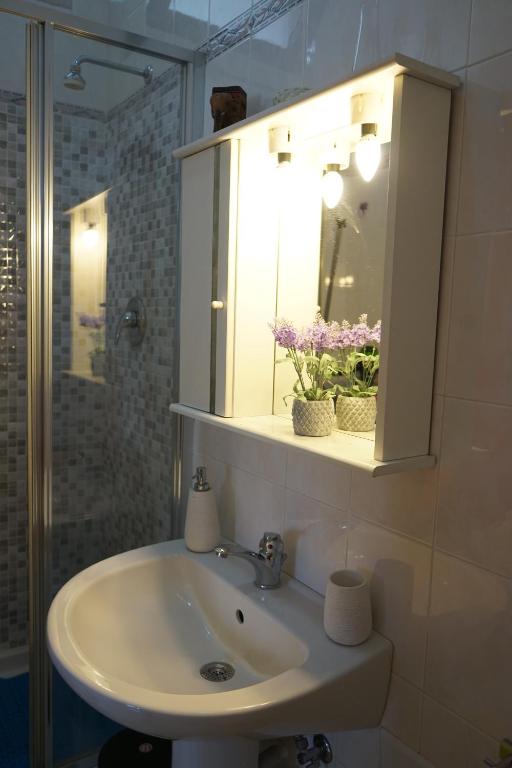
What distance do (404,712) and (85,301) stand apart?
1349mm


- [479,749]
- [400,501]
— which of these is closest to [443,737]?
[479,749]

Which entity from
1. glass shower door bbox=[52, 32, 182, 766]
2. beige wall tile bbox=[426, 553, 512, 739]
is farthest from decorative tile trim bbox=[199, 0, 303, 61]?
beige wall tile bbox=[426, 553, 512, 739]

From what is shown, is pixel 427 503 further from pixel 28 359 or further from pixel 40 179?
pixel 40 179

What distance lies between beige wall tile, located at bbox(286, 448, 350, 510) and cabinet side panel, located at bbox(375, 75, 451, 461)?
0.79 ft

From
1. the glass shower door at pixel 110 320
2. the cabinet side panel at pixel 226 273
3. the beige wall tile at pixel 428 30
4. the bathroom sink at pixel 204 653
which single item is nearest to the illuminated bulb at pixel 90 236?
the glass shower door at pixel 110 320

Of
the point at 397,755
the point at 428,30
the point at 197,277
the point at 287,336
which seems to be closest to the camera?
the point at 428,30

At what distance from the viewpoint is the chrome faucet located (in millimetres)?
1369

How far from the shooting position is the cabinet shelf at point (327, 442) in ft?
3.34

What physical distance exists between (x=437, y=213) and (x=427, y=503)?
493 millimetres

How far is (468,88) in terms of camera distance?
98 cm

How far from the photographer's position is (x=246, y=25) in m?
1.54

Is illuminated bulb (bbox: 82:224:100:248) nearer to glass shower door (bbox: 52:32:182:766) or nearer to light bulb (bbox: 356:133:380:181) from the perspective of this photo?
glass shower door (bbox: 52:32:182:766)

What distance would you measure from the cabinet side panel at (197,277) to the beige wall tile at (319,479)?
0.27 meters

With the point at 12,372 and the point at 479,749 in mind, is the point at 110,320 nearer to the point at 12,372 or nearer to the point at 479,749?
the point at 12,372
